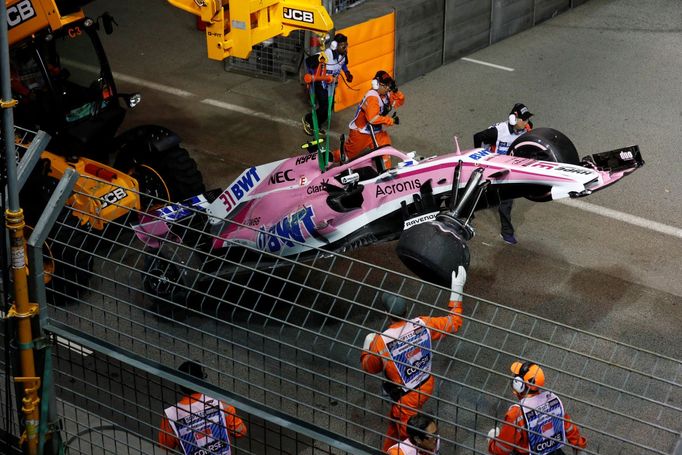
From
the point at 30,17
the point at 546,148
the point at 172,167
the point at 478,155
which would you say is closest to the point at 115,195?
the point at 172,167

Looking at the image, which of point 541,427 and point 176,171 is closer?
point 541,427

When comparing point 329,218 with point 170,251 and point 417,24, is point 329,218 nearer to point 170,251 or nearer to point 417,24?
point 170,251

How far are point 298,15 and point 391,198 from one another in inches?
90.6

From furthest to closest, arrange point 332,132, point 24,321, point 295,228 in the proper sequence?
point 332,132
point 295,228
point 24,321

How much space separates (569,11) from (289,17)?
355 inches

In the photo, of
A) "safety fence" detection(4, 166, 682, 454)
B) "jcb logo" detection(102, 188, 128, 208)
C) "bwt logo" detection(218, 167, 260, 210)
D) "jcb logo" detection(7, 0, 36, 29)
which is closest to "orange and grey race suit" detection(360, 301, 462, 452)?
"safety fence" detection(4, 166, 682, 454)

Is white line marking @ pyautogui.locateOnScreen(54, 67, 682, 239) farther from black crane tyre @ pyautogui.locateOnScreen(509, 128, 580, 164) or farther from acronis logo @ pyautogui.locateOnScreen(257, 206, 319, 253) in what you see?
acronis logo @ pyautogui.locateOnScreen(257, 206, 319, 253)

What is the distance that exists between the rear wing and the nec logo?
2993 mm

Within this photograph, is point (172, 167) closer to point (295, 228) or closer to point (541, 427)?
point (295, 228)

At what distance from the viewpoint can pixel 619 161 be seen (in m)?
8.37

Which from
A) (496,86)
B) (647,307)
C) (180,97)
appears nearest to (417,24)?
(496,86)

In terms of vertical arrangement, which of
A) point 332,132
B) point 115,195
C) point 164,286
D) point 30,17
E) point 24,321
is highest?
point 24,321

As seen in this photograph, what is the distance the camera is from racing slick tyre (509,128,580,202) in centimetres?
868

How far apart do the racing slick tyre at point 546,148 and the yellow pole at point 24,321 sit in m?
4.89
